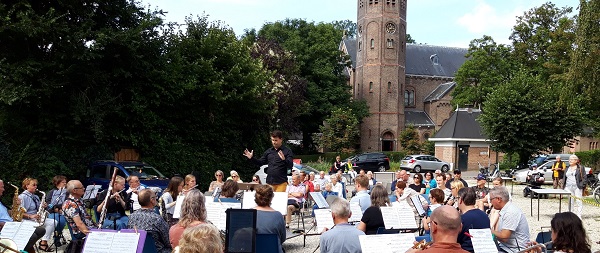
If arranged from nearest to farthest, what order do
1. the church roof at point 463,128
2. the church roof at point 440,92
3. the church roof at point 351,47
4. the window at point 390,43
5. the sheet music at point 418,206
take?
the sheet music at point 418,206 < the church roof at point 463,128 < the window at point 390,43 < the church roof at point 440,92 < the church roof at point 351,47

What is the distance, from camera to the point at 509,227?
21.5 feet

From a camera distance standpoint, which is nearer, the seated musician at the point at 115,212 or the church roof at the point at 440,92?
the seated musician at the point at 115,212

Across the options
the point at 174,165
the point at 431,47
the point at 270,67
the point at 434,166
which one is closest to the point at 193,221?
the point at 174,165

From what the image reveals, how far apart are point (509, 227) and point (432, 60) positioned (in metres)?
63.5

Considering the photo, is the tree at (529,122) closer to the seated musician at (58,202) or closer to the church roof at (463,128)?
the church roof at (463,128)

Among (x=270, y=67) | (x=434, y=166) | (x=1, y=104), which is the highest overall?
(x=270, y=67)

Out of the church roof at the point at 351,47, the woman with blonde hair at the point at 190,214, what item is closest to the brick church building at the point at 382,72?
the church roof at the point at 351,47

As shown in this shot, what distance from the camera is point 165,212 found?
30.5 feet

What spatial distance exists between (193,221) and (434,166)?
115ft

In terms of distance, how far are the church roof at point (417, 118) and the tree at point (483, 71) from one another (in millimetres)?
8133

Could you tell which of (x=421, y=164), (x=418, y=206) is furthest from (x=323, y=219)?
(x=421, y=164)

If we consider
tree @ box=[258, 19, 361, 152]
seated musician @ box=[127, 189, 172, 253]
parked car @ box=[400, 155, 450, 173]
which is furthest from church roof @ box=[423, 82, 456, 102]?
seated musician @ box=[127, 189, 172, 253]

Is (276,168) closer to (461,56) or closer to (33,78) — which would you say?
(33,78)

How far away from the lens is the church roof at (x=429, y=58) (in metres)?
65.7
